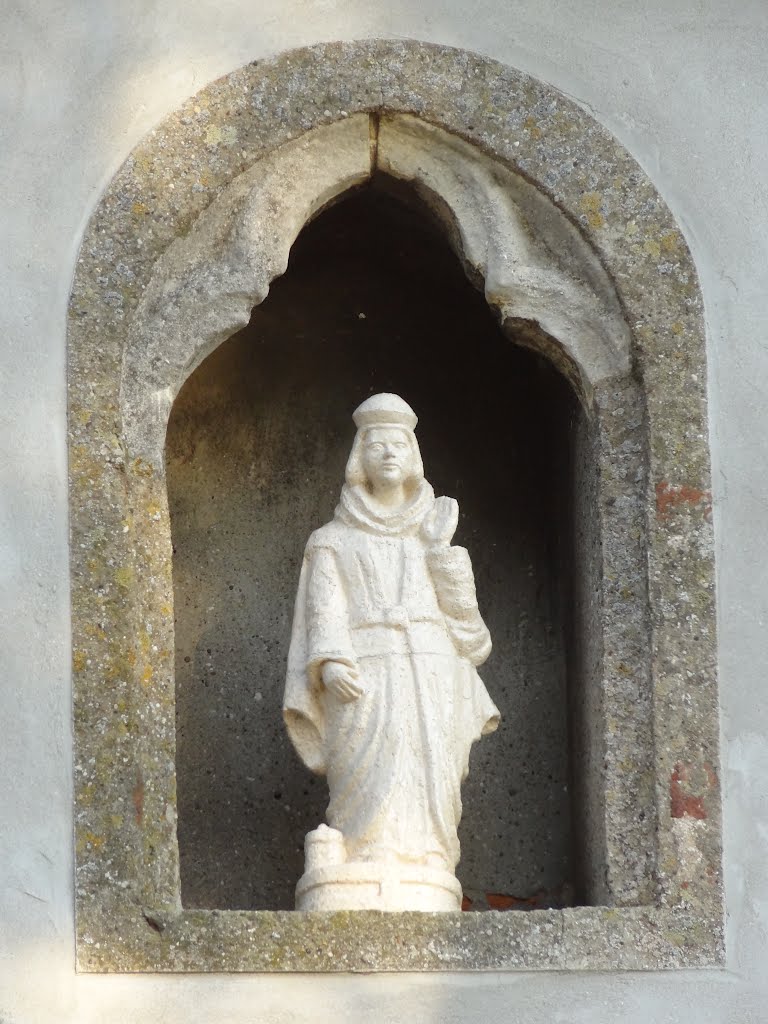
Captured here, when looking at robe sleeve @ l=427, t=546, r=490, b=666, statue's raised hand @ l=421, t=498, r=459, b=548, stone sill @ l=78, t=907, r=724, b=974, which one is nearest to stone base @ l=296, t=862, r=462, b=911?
stone sill @ l=78, t=907, r=724, b=974

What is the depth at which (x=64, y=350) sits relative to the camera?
24.8 ft

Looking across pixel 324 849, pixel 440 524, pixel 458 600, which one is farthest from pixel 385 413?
pixel 324 849

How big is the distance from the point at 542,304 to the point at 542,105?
0.57 meters

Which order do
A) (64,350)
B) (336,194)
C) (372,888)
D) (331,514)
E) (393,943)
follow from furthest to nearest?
(331,514) → (336,194) → (64,350) → (372,888) → (393,943)

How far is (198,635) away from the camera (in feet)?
27.5

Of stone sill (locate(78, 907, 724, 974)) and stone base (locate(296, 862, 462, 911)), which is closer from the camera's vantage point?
stone sill (locate(78, 907, 724, 974))

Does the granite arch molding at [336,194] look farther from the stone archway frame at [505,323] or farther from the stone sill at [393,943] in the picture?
the stone sill at [393,943]

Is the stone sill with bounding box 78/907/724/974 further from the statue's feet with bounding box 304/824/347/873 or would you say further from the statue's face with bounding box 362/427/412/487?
the statue's face with bounding box 362/427/412/487

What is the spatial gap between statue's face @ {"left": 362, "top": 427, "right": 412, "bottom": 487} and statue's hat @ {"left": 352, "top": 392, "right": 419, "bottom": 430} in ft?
0.07

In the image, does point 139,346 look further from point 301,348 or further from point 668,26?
point 668,26

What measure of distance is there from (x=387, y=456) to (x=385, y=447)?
29mm

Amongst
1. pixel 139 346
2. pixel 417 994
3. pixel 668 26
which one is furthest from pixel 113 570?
pixel 668 26

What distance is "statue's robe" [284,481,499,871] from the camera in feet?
24.3

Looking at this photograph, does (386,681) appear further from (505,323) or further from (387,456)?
(505,323)
